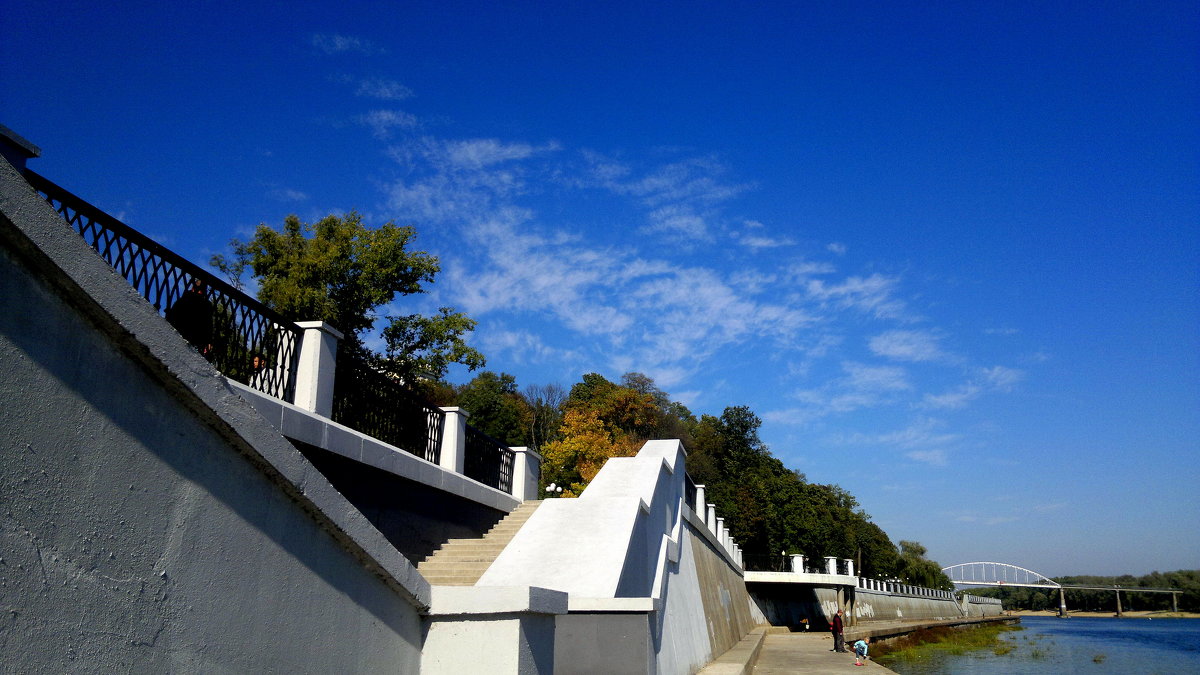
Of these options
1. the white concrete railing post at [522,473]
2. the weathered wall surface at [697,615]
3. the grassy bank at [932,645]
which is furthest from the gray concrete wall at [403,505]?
the grassy bank at [932,645]

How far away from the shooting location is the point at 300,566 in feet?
10.4

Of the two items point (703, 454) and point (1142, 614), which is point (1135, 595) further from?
point (703, 454)

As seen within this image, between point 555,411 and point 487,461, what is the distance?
4586 cm

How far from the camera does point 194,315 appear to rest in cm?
675

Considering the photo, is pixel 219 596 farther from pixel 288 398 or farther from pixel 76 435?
pixel 288 398

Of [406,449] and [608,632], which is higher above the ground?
[406,449]

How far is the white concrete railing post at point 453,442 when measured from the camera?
36.9ft

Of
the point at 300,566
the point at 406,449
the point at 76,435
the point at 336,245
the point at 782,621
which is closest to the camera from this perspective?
the point at 76,435

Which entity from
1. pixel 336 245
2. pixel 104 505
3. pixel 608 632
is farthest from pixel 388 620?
pixel 336 245

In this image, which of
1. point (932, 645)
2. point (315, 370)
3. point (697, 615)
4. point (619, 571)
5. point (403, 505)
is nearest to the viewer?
point (619, 571)

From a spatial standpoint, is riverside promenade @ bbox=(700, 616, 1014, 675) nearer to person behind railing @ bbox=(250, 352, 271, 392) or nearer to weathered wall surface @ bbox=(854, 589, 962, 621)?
person behind railing @ bbox=(250, 352, 271, 392)

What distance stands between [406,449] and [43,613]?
336 inches

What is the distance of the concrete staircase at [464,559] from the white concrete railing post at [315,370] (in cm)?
207

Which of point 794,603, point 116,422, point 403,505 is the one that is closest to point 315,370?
point 403,505
